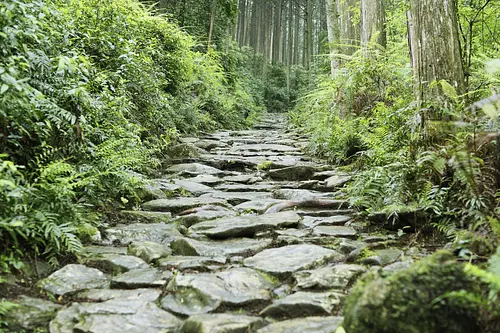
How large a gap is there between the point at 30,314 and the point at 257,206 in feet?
9.81

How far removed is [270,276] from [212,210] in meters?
1.97

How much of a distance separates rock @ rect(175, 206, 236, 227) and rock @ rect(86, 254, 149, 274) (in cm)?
124

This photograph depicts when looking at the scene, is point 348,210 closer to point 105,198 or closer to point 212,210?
point 212,210

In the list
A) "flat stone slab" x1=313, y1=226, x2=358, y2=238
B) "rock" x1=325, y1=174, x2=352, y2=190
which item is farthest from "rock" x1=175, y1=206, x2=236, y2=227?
"rock" x1=325, y1=174, x2=352, y2=190

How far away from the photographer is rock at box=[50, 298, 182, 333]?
6.97 ft

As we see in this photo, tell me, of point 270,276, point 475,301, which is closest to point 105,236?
point 270,276

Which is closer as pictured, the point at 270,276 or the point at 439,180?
the point at 270,276

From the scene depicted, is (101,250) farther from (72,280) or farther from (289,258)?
(289,258)

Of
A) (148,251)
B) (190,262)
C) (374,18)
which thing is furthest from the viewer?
(374,18)

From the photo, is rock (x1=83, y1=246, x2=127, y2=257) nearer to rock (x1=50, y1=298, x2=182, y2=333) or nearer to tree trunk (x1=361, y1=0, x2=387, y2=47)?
rock (x1=50, y1=298, x2=182, y2=333)

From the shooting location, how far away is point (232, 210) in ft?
15.8

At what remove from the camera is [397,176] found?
3.98 meters

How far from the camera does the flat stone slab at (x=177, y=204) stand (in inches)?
190

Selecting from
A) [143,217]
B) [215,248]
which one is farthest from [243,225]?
[143,217]
